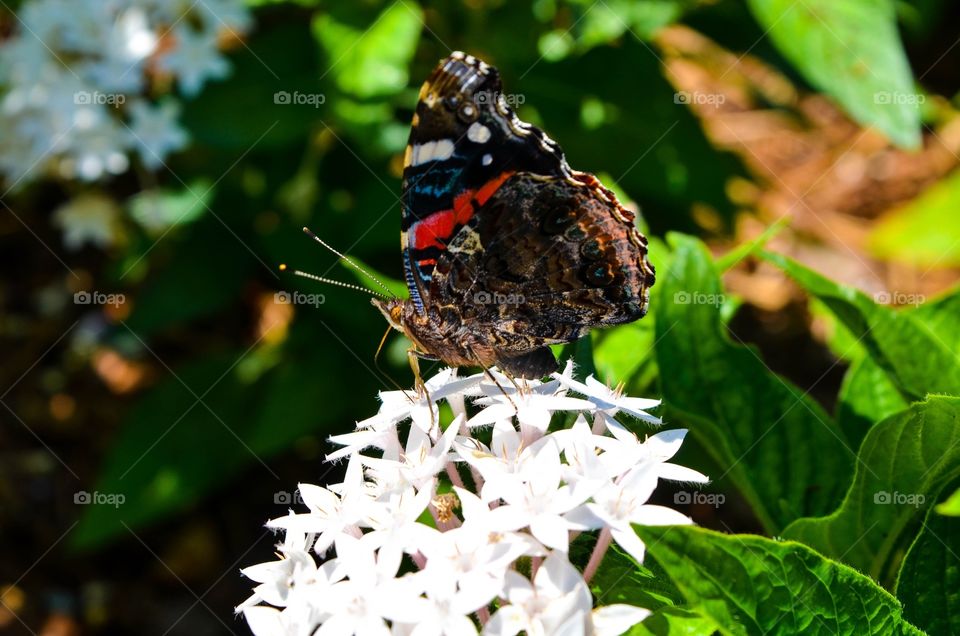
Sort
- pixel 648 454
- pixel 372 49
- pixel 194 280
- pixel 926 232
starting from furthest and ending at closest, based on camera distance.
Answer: pixel 926 232 < pixel 194 280 < pixel 372 49 < pixel 648 454

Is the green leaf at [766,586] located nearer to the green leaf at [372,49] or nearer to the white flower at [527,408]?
the white flower at [527,408]

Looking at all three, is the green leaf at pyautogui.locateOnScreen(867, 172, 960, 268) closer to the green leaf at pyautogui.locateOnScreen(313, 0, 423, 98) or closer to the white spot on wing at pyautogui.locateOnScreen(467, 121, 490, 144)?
the green leaf at pyautogui.locateOnScreen(313, 0, 423, 98)

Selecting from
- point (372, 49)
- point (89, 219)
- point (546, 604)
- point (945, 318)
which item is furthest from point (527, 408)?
point (89, 219)

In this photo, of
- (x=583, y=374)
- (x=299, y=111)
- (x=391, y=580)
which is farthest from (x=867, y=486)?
(x=299, y=111)

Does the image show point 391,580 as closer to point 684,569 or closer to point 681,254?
point 684,569

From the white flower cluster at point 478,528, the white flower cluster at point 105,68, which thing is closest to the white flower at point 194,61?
the white flower cluster at point 105,68

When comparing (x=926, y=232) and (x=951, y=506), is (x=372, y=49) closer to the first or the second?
(x=951, y=506)
